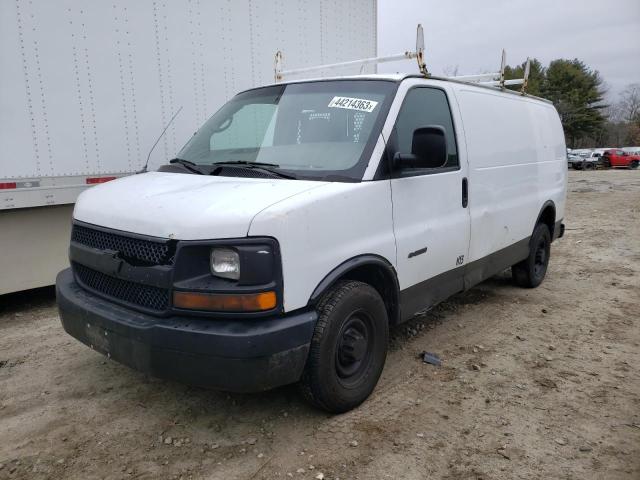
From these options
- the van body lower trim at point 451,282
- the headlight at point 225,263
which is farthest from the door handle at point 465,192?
the headlight at point 225,263

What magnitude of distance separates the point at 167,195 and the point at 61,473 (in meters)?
1.62

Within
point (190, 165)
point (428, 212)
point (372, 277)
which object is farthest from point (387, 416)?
point (190, 165)

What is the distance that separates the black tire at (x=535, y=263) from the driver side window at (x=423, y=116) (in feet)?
7.63

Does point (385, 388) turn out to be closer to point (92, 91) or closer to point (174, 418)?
point (174, 418)

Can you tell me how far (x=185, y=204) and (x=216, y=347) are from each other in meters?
0.80

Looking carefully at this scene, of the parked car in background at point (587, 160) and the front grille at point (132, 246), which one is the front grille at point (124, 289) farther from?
the parked car in background at point (587, 160)

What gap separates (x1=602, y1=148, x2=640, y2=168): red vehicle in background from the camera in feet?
117

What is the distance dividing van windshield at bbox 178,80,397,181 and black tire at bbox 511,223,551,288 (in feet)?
10.7

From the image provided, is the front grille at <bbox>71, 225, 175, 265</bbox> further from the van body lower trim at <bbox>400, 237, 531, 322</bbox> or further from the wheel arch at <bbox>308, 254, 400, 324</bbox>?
the van body lower trim at <bbox>400, 237, 531, 322</bbox>

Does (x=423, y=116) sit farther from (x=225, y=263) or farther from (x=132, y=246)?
(x=132, y=246)

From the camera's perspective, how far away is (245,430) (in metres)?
3.11

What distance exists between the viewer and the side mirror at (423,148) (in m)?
3.36

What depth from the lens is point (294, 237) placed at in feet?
8.93

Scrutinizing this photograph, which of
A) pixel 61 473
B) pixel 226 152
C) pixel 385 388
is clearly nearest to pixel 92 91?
pixel 226 152
